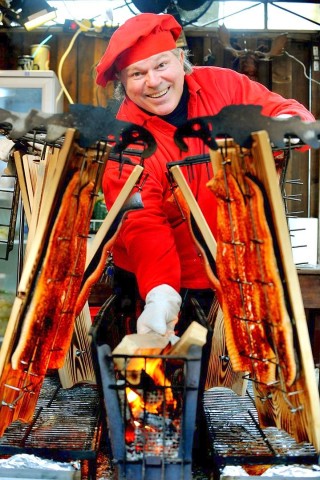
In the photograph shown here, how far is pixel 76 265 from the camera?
5.70 feet

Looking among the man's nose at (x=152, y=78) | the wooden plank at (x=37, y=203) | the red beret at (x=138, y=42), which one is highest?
the red beret at (x=138, y=42)

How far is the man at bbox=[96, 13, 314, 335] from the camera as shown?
2145 millimetres

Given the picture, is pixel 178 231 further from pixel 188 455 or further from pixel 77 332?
pixel 188 455

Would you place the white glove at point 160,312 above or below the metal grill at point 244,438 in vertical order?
above

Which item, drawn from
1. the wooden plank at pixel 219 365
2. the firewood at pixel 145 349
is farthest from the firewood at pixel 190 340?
the wooden plank at pixel 219 365

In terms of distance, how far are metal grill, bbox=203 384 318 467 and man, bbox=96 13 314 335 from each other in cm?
43

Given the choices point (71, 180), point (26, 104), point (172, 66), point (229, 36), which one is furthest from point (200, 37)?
point (71, 180)

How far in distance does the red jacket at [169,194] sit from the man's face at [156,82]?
2.6 inches

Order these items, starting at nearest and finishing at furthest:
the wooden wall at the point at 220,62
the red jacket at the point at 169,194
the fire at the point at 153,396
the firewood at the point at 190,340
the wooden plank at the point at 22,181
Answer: the firewood at the point at 190,340
the fire at the point at 153,396
the wooden plank at the point at 22,181
the red jacket at the point at 169,194
the wooden wall at the point at 220,62

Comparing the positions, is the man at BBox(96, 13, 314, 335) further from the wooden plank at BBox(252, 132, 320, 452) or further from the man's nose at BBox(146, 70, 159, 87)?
the wooden plank at BBox(252, 132, 320, 452)

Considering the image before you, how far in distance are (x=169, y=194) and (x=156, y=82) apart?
0.42m

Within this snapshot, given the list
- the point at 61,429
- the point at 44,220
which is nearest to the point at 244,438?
the point at 61,429

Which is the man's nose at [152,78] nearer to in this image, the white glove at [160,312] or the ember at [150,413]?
the white glove at [160,312]

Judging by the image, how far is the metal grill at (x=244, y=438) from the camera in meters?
1.60
